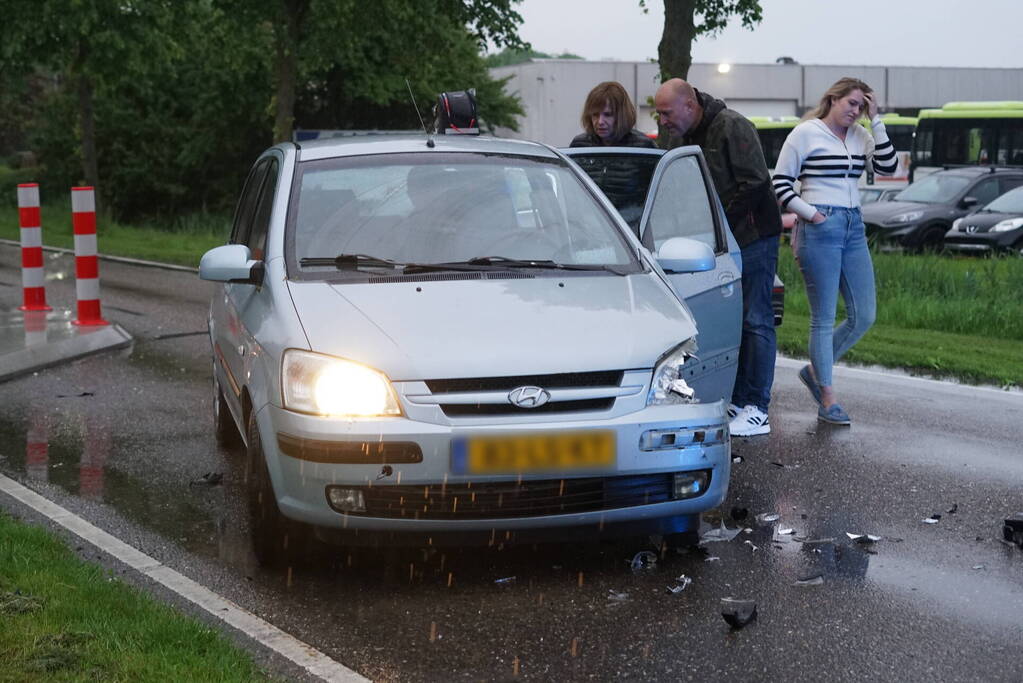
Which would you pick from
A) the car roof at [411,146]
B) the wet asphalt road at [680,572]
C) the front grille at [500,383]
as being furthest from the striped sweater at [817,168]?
the front grille at [500,383]

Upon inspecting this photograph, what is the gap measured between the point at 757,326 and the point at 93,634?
15.4 feet

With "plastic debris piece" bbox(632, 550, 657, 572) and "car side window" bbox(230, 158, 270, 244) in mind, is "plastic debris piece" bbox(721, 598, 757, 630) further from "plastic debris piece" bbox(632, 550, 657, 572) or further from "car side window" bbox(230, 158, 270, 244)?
"car side window" bbox(230, 158, 270, 244)

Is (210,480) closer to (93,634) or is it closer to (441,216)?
(441,216)

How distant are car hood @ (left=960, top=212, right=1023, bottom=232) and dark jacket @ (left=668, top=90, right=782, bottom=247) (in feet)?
58.4

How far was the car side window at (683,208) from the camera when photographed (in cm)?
722

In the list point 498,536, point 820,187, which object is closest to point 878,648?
point 498,536

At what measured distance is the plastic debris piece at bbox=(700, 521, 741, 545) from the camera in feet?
18.8

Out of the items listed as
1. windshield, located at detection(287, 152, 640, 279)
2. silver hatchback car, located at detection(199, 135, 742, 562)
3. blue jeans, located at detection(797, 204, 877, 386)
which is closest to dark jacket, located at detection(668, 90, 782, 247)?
blue jeans, located at detection(797, 204, 877, 386)

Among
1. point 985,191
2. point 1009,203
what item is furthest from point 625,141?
point 985,191

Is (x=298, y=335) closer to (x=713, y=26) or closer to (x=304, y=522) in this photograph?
(x=304, y=522)

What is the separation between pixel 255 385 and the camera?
5.48 meters

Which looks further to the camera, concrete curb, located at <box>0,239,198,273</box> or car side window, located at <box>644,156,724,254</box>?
concrete curb, located at <box>0,239,198,273</box>

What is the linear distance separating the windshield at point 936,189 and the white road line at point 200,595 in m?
23.4

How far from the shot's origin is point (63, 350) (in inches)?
438
